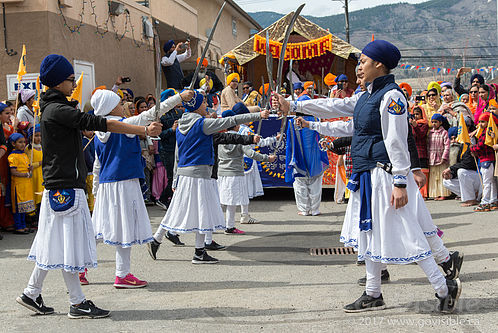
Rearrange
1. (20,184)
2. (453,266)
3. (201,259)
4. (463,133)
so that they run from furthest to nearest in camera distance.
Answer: (463,133) < (20,184) < (201,259) < (453,266)

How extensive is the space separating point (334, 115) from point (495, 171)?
5335 mm

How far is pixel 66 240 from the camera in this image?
4445 mm

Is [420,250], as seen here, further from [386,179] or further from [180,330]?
[180,330]

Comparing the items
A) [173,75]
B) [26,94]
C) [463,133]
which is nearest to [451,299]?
[463,133]

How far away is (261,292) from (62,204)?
190cm

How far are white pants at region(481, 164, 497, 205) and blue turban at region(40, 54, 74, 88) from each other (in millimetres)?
7259

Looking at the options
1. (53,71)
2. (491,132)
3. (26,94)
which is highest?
(26,94)

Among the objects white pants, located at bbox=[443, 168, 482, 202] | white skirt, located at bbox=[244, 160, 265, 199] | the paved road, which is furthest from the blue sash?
white pants, located at bbox=[443, 168, 482, 202]

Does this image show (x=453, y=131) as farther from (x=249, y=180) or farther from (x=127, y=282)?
(x=127, y=282)

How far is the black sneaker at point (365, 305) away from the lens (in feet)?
14.5

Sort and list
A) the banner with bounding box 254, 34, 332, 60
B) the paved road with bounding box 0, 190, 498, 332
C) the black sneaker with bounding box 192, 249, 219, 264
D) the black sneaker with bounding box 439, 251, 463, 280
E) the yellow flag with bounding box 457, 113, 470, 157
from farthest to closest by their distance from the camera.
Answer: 1. the banner with bounding box 254, 34, 332, 60
2. the yellow flag with bounding box 457, 113, 470, 157
3. the black sneaker with bounding box 192, 249, 219, 264
4. the black sneaker with bounding box 439, 251, 463, 280
5. the paved road with bounding box 0, 190, 498, 332

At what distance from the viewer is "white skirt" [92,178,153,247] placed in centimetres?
547

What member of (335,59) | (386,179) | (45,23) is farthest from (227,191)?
(335,59)

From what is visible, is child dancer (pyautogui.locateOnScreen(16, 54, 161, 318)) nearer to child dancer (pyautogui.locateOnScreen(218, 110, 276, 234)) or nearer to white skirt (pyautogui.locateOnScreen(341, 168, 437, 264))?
white skirt (pyautogui.locateOnScreen(341, 168, 437, 264))
